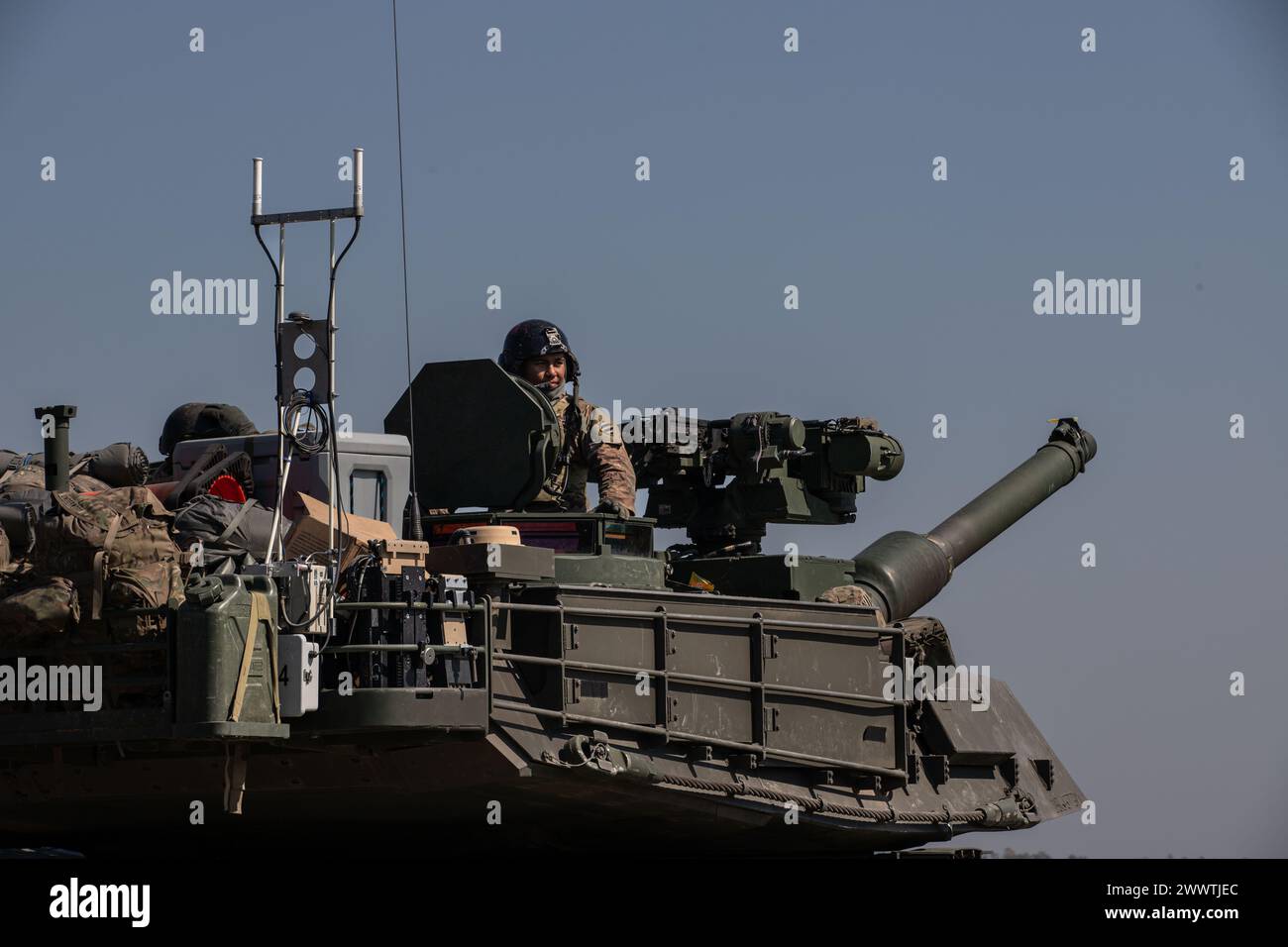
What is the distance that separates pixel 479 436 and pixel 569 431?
75 cm

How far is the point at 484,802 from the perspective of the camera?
13.7 meters

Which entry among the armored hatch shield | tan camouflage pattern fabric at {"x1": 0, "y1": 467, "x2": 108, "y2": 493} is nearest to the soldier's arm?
the armored hatch shield

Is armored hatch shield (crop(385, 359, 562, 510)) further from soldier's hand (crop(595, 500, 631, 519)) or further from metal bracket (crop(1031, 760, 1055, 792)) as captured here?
metal bracket (crop(1031, 760, 1055, 792))

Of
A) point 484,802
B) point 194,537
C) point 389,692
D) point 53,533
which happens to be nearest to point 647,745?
point 484,802

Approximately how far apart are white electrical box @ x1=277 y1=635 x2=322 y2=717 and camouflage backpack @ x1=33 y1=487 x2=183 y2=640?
73cm

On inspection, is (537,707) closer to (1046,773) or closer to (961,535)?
(1046,773)

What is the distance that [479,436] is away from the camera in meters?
16.0

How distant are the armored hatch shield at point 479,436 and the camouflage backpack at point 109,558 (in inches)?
142

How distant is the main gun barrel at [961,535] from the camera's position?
19.0 metres

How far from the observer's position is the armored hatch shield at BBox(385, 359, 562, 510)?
51.9 ft

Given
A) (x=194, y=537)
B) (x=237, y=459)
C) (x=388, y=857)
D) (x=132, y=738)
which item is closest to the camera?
(x=132, y=738)

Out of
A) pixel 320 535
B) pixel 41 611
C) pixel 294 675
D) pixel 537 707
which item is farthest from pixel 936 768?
pixel 41 611
